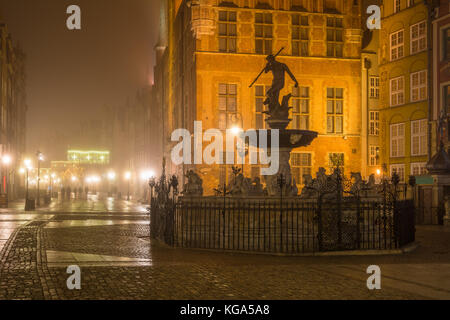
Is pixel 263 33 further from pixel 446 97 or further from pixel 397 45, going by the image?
pixel 446 97

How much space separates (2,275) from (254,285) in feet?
15.6

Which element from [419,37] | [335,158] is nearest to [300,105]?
[335,158]

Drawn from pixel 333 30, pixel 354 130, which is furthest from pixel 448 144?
pixel 333 30

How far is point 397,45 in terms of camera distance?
37.8 m

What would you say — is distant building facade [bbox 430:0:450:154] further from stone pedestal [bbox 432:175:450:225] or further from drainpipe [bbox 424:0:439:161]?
stone pedestal [bbox 432:175:450:225]

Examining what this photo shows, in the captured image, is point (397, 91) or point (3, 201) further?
point (3, 201)

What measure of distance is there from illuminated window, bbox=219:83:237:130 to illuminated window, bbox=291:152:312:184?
5.31 meters

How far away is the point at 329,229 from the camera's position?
15.2 metres

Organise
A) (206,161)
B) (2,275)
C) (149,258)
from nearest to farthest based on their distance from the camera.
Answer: (2,275) < (149,258) < (206,161)

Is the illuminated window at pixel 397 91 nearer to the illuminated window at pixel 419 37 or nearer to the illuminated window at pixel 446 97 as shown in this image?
the illuminated window at pixel 419 37

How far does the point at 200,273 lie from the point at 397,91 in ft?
98.3

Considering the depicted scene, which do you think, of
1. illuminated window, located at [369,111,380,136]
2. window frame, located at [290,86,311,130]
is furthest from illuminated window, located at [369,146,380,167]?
window frame, located at [290,86,311,130]

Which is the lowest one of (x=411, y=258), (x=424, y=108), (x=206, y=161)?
(x=411, y=258)
